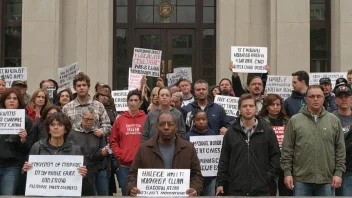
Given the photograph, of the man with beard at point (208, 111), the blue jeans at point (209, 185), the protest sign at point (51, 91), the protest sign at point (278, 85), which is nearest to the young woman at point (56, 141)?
the blue jeans at point (209, 185)

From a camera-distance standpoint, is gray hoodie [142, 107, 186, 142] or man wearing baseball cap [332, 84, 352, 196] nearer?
man wearing baseball cap [332, 84, 352, 196]

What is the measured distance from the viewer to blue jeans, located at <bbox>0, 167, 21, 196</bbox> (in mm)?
8234

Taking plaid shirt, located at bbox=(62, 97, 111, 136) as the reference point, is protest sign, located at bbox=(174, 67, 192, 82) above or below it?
above

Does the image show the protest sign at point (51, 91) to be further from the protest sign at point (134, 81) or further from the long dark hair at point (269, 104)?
the long dark hair at point (269, 104)

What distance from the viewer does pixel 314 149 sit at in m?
7.41

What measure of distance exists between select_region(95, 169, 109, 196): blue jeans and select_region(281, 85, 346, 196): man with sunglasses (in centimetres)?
284

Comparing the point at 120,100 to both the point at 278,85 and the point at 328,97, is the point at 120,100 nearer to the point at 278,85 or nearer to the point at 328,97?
the point at 278,85

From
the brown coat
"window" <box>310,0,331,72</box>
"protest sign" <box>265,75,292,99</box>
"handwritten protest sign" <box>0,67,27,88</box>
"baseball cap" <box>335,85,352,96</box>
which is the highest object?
"window" <box>310,0,331,72</box>

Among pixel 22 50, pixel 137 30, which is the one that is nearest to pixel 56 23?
pixel 22 50

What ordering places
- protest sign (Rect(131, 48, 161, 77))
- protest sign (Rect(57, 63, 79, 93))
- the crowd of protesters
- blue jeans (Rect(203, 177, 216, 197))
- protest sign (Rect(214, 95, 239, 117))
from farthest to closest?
protest sign (Rect(131, 48, 161, 77)) → protest sign (Rect(57, 63, 79, 93)) → protest sign (Rect(214, 95, 239, 117)) → blue jeans (Rect(203, 177, 216, 197)) → the crowd of protesters

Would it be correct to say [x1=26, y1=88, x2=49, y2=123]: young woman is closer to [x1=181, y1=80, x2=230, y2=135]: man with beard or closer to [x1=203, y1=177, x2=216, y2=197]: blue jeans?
[x1=181, y1=80, x2=230, y2=135]: man with beard

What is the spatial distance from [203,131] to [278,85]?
13.2ft

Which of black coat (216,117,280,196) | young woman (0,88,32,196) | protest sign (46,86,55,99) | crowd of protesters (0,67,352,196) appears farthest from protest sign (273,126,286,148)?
protest sign (46,86,55,99)

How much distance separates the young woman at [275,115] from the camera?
8289 millimetres
